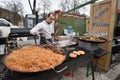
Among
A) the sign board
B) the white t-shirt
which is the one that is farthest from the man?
the sign board

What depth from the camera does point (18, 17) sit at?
2478 centimetres

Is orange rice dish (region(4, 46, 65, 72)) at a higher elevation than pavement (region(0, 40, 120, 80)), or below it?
higher

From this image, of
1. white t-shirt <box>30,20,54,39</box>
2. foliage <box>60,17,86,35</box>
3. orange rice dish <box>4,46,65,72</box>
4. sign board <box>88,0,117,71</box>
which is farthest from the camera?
foliage <box>60,17,86,35</box>

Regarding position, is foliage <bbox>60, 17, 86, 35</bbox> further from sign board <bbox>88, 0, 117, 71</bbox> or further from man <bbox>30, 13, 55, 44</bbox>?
man <bbox>30, 13, 55, 44</bbox>

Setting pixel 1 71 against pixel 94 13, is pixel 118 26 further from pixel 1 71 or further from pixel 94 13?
pixel 1 71

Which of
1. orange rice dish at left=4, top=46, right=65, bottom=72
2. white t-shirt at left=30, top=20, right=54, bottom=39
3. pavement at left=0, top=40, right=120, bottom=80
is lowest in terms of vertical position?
pavement at left=0, top=40, right=120, bottom=80

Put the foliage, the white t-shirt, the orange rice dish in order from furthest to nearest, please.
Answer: the foliage < the white t-shirt < the orange rice dish

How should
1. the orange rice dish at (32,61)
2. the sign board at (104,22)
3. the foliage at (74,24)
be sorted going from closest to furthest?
1. the orange rice dish at (32,61)
2. the sign board at (104,22)
3. the foliage at (74,24)

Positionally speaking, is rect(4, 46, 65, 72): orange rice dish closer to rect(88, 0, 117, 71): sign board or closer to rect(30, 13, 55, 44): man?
rect(30, 13, 55, 44): man

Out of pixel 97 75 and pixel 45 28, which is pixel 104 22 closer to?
pixel 97 75

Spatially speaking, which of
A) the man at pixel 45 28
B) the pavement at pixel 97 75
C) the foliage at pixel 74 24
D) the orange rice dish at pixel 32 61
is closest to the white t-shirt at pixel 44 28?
the man at pixel 45 28

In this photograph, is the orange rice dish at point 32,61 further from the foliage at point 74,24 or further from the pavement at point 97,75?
the foliage at point 74,24

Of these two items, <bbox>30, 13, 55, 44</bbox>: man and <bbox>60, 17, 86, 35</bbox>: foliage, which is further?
<bbox>60, 17, 86, 35</bbox>: foliage

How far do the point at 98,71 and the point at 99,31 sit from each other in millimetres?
1133
